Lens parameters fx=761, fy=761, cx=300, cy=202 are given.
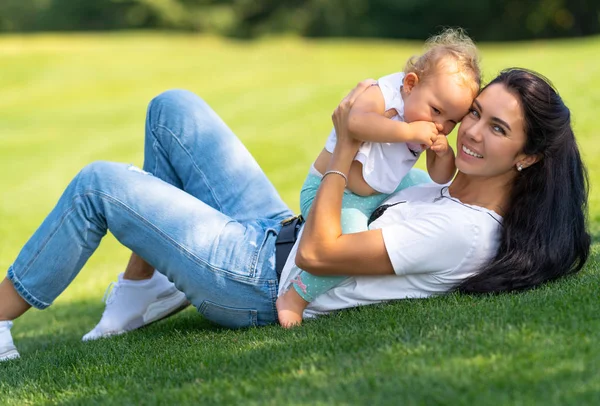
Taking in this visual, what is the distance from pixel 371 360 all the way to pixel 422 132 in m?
0.90

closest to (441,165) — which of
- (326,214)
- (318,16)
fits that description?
(326,214)

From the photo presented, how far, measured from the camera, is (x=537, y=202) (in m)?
2.93

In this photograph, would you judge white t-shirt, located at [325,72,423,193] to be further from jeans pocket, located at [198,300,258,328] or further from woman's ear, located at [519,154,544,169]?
jeans pocket, located at [198,300,258,328]

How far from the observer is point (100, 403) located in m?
2.50

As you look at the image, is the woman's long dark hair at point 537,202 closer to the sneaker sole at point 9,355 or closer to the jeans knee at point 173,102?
the jeans knee at point 173,102

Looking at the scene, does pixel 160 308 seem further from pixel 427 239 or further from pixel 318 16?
pixel 318 16

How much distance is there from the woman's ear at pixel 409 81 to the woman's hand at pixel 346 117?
5.2 inches

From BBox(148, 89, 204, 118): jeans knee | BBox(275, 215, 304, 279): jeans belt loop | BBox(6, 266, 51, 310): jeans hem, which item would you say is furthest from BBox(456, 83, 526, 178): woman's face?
BBox(6, 266, 51, 310): jeans hem

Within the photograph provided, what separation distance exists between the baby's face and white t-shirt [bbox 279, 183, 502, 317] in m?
0.34

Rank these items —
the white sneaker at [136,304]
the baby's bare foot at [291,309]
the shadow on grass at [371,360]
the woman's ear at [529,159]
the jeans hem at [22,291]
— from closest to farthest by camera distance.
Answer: the shadow on grass at [371,360] → the woman's ear at [529,159] → the baby's bare foot at [291,309] → the jeans hem at [22,291] → the white sneaker at [136,304]

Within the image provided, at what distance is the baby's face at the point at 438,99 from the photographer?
285cm

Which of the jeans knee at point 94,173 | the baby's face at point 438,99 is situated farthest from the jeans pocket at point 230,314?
the baby's face at point 438,99

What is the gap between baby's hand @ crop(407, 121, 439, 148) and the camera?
282cm

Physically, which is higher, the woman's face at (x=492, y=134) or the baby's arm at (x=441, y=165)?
the woman's face at (x=492, y=134)
